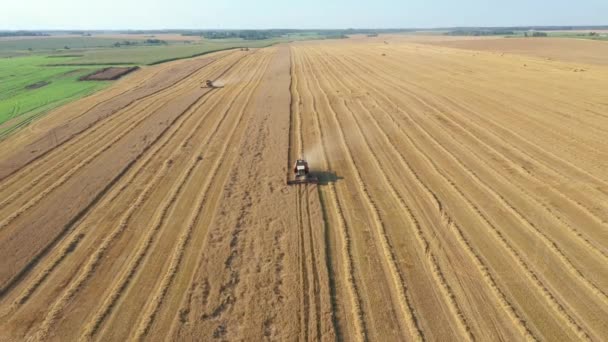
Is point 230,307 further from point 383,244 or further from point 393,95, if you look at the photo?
point 393,95

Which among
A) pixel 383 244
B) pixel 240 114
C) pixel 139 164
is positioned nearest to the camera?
pixel 383 244

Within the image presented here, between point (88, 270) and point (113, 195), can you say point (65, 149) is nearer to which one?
point (113, 195)

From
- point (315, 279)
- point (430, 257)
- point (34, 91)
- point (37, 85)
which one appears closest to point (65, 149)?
point (315, 279)

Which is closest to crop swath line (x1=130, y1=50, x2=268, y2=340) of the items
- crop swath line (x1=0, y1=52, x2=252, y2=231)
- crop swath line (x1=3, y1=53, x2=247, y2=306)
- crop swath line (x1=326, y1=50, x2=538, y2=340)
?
crop swath line (x1=3, y1=53, x2=247, y2=306)

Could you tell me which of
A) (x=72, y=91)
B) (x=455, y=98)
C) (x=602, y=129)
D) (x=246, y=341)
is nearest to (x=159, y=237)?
(x=246, y=341)

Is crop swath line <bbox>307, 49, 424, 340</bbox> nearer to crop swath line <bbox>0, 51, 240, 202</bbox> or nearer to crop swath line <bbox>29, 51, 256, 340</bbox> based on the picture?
crop swath line <bbox>29, 51, 256, 340</bbox>
